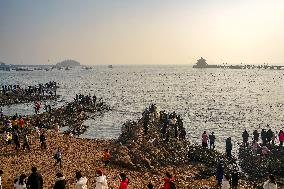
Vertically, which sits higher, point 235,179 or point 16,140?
point 16,140

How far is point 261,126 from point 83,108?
29.1m

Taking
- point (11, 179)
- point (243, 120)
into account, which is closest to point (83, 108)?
point (243, 120)

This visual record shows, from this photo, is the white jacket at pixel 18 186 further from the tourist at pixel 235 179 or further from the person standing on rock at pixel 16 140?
the person standing on rock at pixel 16 140

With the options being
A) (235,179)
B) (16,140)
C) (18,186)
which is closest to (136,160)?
(235,179)

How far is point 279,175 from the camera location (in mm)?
27719

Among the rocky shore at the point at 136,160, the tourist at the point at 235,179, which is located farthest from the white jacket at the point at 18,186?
the tourist at the point at 235,179

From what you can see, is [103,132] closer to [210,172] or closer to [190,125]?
[190,125]

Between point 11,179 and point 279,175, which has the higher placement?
point 11,179

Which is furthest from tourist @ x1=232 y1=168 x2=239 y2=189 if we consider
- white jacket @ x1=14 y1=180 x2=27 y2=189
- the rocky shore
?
white jacket @ x1=14 y1=180 x2=27 y2=189

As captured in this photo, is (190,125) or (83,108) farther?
(83,108)

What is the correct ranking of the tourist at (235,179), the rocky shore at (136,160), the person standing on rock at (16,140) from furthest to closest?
the person standing on rock at (16,140) < the rocky shore at (136,160) < the tourist at (235,179)

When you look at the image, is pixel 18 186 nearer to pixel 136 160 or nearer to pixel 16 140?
pixel 136 160

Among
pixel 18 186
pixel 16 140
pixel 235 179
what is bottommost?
pixel 235 179

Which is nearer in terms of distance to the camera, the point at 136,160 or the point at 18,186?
the point at 18,186
